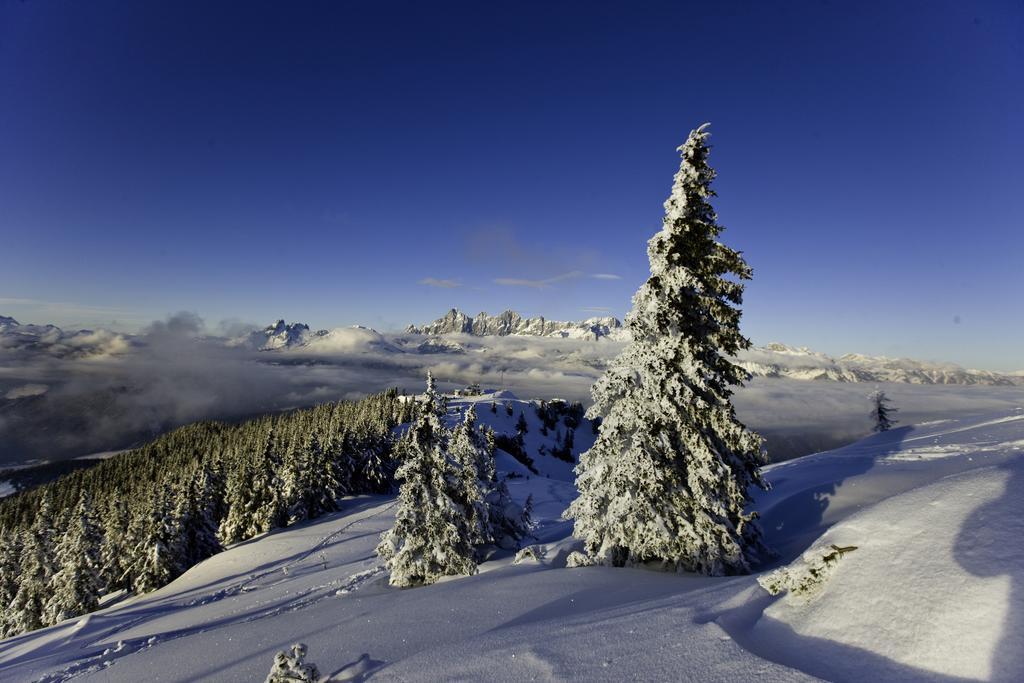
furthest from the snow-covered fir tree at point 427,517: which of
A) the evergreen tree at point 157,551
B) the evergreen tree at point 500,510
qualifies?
the evergreen tree at point 157,551

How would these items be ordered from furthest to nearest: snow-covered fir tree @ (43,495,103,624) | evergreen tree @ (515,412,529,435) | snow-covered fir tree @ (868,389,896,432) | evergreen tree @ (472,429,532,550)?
evergreen tree @ (515,412,529,435), snow-covered fir tree @ (868,389,896,432), snow-covered fir tree @ (43,495,103,624), evergreen tree @ (472,429,532,550)

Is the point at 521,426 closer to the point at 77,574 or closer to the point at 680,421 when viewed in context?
the point at 77,574

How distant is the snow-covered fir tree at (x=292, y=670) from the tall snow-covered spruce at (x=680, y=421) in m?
8.97

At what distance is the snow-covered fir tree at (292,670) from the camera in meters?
6.07

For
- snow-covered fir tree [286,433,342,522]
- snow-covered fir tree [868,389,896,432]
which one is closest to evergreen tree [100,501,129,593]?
snow-covered fir tree [286,433,342,522]

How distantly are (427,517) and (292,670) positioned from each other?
51.4 ft

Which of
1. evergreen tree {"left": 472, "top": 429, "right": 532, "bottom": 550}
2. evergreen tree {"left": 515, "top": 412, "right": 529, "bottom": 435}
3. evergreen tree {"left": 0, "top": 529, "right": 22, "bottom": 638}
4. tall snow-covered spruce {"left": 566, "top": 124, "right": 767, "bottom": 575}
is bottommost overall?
evergreen tree {"left": 0, "top": 529, "right": 22, "bottom": 638}

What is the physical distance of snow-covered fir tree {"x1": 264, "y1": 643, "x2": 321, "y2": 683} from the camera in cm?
607

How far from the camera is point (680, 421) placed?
524 inches

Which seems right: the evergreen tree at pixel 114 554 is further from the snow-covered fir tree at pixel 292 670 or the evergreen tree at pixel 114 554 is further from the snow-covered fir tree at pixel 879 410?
the snow-covered fir tree at pixel 879 410

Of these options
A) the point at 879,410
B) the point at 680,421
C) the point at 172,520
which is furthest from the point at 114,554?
the point at 879,410

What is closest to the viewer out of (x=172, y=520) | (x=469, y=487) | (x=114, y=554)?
(x=469, y=487)

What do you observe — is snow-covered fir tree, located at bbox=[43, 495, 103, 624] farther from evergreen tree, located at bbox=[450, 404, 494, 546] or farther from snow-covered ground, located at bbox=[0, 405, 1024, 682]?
evergreen tree, located at bbox=[450, 404, 494, 546]

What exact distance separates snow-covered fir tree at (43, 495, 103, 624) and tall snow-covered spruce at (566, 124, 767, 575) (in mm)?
55495
